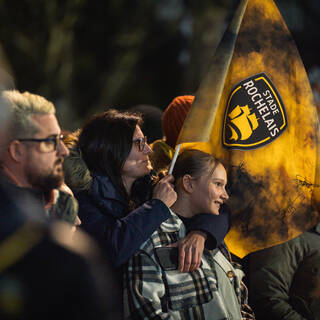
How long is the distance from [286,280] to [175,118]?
3.95ft

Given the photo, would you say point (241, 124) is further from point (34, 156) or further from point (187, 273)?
point (34, 156)

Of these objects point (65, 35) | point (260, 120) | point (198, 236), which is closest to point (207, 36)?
point (65, 35)

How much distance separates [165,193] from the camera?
2695 mm

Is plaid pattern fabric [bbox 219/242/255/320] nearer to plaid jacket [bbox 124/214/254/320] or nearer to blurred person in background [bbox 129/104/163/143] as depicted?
plaid jacket [bbox 124/214/254/320]

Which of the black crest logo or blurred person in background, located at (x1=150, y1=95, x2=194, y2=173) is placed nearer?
the black crest logo

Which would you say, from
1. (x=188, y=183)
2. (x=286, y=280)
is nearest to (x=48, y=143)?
(x=188, y=183)

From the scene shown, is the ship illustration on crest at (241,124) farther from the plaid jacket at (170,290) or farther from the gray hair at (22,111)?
the gray hair at (22,111)

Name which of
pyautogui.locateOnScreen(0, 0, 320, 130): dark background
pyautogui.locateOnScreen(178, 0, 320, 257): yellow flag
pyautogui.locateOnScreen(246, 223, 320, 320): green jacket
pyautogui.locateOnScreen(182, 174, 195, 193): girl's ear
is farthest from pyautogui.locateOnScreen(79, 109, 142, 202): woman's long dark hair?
pyautogui.locateOnScreen(0, 0, 320, 130): dark background

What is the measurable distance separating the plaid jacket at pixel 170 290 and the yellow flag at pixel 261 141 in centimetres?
41

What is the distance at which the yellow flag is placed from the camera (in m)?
3.04

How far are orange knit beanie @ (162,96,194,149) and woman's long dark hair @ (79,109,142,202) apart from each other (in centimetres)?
61

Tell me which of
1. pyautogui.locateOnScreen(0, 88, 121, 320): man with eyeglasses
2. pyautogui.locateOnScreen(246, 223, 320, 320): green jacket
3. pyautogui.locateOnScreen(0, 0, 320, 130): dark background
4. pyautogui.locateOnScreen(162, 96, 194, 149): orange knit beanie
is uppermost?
pyautogui.locateOnScreen(0, 0, 320, 130): dark background

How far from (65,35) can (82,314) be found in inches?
396

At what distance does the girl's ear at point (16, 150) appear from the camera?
1820mm
